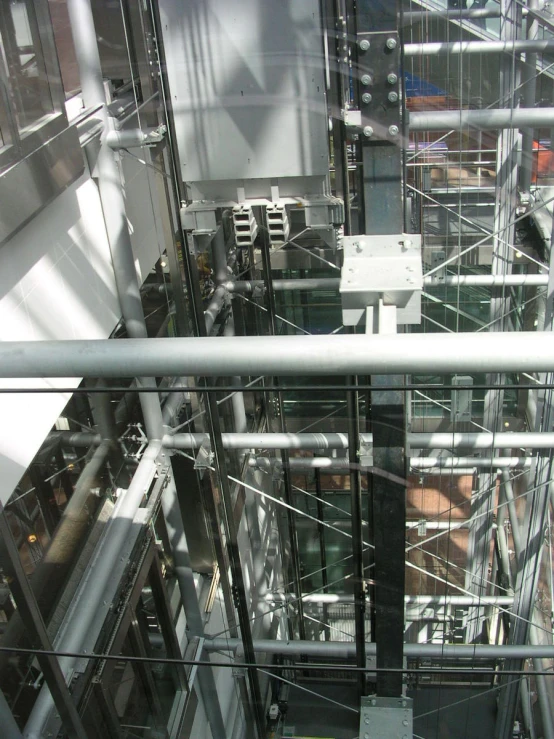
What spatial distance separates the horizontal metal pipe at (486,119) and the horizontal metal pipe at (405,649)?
3.95 ft

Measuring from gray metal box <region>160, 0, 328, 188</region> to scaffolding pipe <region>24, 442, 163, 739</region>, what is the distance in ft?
2.81

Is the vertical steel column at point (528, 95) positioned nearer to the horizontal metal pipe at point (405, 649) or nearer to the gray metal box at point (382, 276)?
the gray metal box at point (382, 276)

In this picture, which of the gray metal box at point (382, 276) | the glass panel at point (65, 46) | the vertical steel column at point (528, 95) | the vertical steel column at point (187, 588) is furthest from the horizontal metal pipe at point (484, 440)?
the glass panel at point (65, 46)

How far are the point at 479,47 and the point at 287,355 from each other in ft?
4.60

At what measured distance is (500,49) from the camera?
2.12 m

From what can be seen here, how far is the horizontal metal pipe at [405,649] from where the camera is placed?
1521 millimetres

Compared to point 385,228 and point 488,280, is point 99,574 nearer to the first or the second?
point 385,228

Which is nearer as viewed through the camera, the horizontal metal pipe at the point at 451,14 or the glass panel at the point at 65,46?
the horizontal metal pipe at the point at 451,14

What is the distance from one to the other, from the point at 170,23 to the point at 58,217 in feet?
1.71

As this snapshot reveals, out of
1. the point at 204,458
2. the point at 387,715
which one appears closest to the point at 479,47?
the point at 204,458

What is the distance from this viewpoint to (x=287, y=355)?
105 cm

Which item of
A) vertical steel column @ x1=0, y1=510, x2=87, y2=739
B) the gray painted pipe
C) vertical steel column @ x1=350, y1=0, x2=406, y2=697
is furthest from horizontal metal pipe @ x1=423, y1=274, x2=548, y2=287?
vertical steel column @ x1=0, y1=510, x2=87, y2=739

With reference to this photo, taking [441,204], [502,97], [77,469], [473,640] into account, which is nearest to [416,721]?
[473,640]

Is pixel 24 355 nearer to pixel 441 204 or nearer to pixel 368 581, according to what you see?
pixel 368 581
